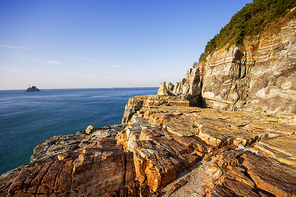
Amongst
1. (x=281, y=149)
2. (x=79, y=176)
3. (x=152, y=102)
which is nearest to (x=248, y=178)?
(x=281, y=149)

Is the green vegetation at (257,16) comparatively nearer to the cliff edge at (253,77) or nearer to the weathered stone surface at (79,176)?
the cliff edge at (253,77)

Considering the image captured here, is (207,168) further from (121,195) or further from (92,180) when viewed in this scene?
(92,180)

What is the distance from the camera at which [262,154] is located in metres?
7.51

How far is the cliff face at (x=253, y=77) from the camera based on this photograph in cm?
2430

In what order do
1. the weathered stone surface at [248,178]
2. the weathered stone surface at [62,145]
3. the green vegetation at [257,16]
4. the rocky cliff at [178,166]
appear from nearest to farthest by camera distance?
the weathered stone surface at [248,178]
the rocky cliff at [178,166]
the weathered stone surface at [62,145]
the green vegetation at [257,16]

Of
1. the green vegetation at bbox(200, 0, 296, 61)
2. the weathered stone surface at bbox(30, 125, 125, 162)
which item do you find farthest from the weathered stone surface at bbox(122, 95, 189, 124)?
the green vegetation at bbox(200, 0, 296, 61)

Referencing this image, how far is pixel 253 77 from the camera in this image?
32.1 meters

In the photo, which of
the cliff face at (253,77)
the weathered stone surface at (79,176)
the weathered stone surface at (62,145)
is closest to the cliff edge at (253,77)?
the cliff face at (253,77)

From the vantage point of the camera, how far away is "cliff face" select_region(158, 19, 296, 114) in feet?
79.7

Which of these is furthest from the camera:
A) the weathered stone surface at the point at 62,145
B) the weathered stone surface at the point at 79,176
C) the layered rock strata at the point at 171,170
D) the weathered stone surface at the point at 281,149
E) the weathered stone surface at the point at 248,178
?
the weathered stone surface at the point at 62,145

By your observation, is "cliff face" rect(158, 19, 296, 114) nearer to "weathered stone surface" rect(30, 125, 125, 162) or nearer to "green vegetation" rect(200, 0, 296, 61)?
"green vegetation" rect(200, 0, 296, 61)

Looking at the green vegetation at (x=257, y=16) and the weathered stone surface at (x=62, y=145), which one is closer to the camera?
the weathered stone surface at (x=62, y=145)

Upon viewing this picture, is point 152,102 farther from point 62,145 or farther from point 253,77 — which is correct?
point 253,77

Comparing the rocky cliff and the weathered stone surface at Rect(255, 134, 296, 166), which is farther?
the weathered stone surface at Rect(255, 134, 296, 166)
